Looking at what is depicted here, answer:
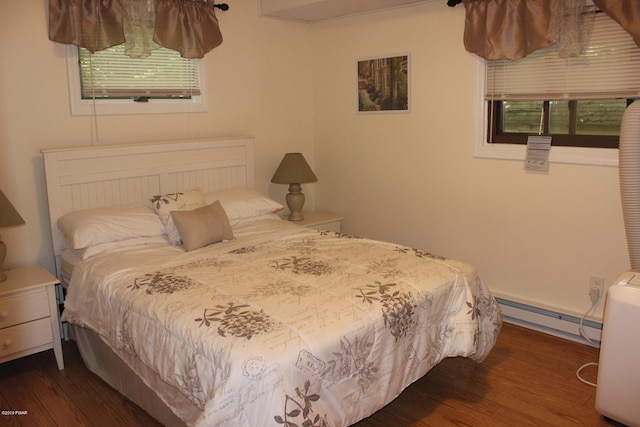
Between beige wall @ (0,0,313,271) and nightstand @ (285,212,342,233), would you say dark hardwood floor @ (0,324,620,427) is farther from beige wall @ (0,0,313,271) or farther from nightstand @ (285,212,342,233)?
nightstand @ (285,212,342,233)

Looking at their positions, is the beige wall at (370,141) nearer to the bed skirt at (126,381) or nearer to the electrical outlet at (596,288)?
the electrical outlet at (596,288)

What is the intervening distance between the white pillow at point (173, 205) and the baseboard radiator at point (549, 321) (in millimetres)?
2091

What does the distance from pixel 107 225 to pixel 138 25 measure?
4.27 feet

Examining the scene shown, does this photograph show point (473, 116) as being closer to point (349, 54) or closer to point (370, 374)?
→ point (349, 54)

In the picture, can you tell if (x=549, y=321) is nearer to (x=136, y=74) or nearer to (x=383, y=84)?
(x=383, y=84)

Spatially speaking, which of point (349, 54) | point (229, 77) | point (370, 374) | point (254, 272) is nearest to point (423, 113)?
point (349, 54)

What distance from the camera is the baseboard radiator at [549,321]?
3.18m

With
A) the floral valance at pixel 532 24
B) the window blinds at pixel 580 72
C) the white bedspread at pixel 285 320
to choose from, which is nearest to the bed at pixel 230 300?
the white bedspread at pixel 285 320

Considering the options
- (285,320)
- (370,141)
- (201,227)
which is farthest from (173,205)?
(370,141)

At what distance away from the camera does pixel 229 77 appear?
406 cm

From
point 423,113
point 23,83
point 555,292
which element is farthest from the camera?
point 423,113

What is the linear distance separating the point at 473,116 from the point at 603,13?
36.7 inches

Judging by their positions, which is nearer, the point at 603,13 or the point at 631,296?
the point at 631,296

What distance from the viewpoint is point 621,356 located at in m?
2.34
